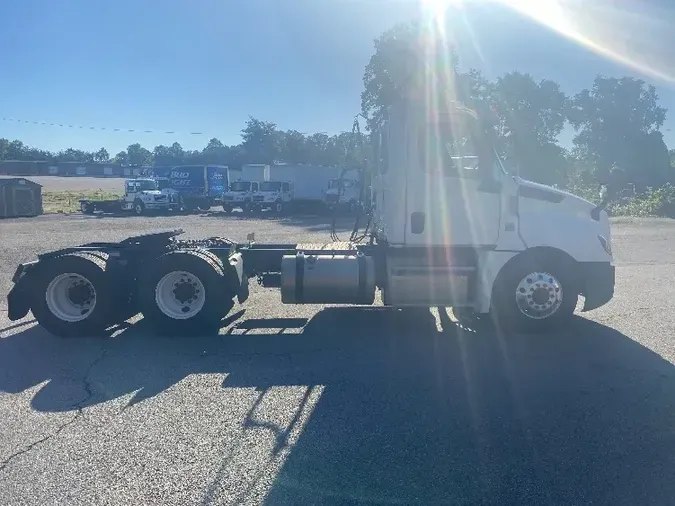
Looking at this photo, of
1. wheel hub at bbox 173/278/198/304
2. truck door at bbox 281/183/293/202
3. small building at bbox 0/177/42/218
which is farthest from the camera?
truck door at bbox 281/183/293/202

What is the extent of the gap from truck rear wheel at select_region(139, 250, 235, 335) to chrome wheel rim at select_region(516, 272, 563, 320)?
3940 mm

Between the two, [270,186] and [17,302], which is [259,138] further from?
[17,302]

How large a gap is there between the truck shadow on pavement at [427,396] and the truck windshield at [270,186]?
35021 mm

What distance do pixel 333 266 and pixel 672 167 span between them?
80379 millimetres

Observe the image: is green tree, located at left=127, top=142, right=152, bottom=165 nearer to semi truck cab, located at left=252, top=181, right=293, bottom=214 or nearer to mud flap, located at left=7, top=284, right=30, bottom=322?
semi truck cab, located at left=252, top=181, right=293, bottom=214

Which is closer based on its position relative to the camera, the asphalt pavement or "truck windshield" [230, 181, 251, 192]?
the asphalt pavement

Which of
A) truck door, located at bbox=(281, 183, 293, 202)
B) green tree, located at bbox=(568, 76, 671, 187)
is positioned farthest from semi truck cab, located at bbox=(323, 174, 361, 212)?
green tree, located at bbox=(568, 76, 671, 187)

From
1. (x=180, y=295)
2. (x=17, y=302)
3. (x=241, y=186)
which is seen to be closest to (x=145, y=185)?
(x=241, y=186)

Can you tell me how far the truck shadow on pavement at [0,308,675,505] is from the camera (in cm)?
418

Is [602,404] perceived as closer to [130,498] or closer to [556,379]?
[556,379]

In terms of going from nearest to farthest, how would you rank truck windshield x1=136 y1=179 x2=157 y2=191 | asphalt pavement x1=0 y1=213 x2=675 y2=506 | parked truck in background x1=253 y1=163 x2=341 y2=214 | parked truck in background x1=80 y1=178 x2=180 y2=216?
asphalt pavement x1=0 y1=213 x2=675 y2=506 → parked truck in background x1=80 y1=178 x2=180 y2=216 → truck windshield x1=136 y1=179 x2=157 y2=191 → parked truck in background x1=253 y1=163 x2=341 y2=214

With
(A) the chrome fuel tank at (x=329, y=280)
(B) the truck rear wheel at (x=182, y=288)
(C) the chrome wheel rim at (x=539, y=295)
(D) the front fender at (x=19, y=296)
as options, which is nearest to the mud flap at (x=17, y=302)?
(D) the front fender at (x=19, y=296)

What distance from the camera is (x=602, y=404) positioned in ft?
18.4

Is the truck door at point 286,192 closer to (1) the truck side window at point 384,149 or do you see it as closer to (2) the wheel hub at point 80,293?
(1) the truck side window at point 384,149
